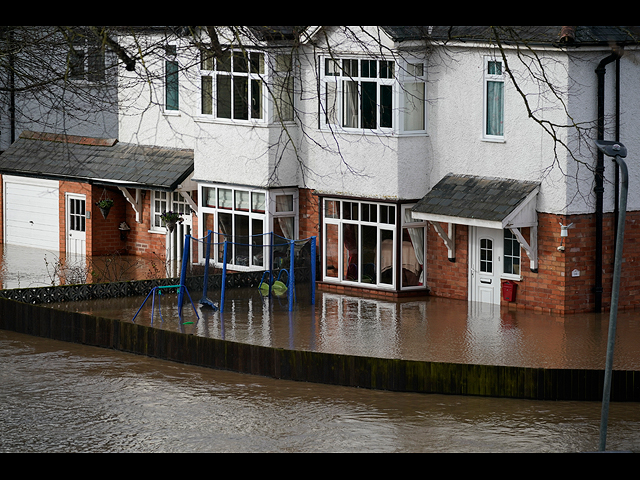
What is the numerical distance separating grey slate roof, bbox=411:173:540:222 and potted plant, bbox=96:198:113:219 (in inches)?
390

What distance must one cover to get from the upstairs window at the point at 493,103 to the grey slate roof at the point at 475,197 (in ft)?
3.25

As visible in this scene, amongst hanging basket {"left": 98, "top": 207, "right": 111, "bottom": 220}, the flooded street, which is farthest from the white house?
hanging basket {"left": 98, "top": 207, "right": 111, "bottom": 220}

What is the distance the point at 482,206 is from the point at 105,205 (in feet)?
38.5

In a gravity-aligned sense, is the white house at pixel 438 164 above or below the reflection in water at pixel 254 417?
above

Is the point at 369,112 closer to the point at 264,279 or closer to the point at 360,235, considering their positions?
the point at 360,235

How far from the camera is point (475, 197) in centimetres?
2006

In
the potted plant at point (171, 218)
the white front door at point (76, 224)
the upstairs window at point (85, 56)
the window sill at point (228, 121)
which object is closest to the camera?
the upstairs window at point (85, 56)

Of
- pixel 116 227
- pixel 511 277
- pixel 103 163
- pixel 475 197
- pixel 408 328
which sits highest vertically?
pixel 103 163

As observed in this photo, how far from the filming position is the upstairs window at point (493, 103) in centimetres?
2008

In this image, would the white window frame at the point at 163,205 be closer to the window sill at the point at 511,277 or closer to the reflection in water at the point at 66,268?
the reflection in water at the point at 66,268

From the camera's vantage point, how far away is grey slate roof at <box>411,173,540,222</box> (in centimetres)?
1933

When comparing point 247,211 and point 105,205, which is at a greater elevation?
point 105,205

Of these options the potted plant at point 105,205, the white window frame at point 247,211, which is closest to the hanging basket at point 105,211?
the potted plant at point 105,205

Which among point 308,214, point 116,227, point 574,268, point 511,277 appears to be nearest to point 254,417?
point 574,268
